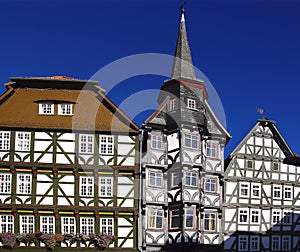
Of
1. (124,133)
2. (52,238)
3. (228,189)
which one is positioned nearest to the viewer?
(52,238)

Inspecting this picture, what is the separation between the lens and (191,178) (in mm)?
35938

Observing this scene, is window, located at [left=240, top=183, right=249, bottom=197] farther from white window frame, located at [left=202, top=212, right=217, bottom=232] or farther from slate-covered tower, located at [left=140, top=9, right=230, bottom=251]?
white window frame, located at [left=202, top=212, right=217, bottom=232]

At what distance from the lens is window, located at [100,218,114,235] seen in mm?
34750

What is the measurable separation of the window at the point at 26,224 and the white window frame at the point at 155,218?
6988mm

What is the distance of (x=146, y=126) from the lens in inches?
1443

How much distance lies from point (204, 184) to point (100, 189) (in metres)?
6.67

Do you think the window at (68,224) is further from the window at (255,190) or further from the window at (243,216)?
the window at (255,190)

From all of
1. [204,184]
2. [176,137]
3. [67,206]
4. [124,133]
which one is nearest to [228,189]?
A: [204,184]

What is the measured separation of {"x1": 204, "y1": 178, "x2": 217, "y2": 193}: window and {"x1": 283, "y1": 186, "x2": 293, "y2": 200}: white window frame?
5.33m

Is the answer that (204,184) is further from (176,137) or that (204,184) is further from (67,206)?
(67,206)

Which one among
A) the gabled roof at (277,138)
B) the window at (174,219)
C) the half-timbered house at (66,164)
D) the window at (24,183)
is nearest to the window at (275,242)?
the gabled roof at (277,138)

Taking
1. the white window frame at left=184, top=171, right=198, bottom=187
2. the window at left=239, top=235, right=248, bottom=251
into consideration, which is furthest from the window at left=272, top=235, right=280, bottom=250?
the white window frame at left=184, top=171, right=198, bottom=187

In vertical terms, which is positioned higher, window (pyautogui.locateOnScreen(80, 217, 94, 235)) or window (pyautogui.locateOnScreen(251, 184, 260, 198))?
window (pyautogui.locateOnScreen(251, 184, 260, 198))

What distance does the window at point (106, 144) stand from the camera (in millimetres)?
35469
